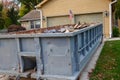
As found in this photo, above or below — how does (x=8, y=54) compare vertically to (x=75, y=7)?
below

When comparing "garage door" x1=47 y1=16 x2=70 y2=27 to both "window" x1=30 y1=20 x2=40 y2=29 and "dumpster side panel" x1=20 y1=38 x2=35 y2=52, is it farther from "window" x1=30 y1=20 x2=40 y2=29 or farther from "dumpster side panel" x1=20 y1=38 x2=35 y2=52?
"dumpster side panel" x1=20 y1=38 x2=35 y2=52

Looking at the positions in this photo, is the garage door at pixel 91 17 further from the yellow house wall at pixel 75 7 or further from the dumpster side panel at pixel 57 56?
the dumpster side panel at pixel 57 56

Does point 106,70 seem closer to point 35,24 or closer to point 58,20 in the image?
point 58,20

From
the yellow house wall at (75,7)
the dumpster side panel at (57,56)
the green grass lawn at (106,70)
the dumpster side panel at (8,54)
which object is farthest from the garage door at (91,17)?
the dumpster side panel at (57,56)

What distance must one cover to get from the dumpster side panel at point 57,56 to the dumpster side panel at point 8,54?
79cm

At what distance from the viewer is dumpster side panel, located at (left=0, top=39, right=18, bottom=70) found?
4.55 m

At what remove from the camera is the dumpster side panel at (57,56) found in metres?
3.97

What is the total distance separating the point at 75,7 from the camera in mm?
19250

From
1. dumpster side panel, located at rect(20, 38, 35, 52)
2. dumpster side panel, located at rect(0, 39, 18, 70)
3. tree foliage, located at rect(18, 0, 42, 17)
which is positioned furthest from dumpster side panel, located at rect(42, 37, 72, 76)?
tree foliage, located at rect(18, 0, 42, 17)

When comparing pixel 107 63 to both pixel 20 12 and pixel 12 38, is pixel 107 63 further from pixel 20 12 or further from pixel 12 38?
pixel 20 12

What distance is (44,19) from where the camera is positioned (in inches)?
820

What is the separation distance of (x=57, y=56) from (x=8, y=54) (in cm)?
132

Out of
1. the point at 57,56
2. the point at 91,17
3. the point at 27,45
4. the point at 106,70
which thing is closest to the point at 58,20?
the point at 91,17

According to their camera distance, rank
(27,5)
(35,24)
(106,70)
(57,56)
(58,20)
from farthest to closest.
A: (27,5) < (35,24) < (58,20) < (106,70) < (57,56)
